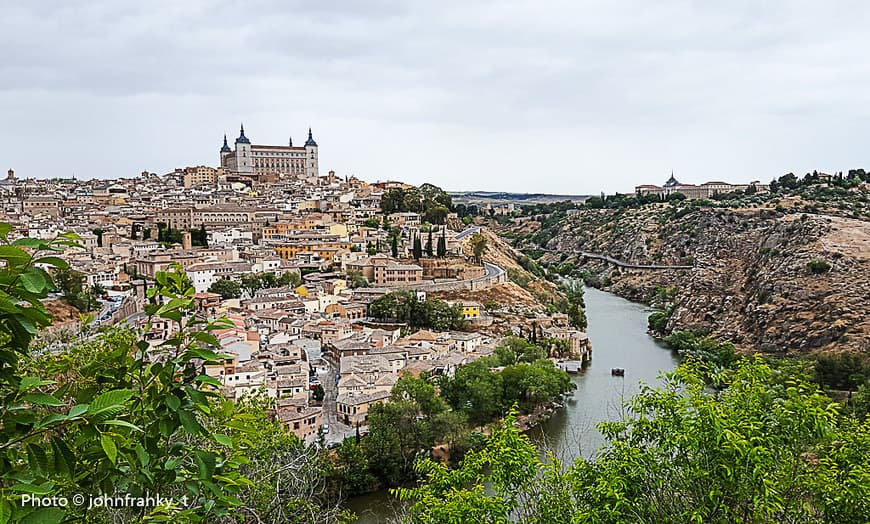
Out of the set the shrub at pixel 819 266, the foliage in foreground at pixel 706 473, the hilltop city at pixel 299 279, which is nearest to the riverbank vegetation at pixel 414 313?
the hilltop city at pixel 299 279

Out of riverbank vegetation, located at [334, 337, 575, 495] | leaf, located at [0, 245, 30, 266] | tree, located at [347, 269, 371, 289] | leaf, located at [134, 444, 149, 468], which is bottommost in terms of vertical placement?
riverbank vegetation, located at [334, 337, 575, 495]

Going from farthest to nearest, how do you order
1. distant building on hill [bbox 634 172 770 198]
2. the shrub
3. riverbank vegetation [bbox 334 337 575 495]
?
distant building on hill [bbox 634 172 770 198] < the shrub < riverbank vegetation [bbox 334 337 575 495]

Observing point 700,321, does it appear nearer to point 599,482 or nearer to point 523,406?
point 523,406

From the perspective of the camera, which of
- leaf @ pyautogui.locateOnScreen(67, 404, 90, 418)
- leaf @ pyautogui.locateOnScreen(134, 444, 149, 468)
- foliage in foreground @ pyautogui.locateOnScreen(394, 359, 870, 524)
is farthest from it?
foliage in foreground @ pyautogui.locateOnScreen(394, 359, 870, 524)

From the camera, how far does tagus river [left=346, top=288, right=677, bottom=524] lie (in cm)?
905

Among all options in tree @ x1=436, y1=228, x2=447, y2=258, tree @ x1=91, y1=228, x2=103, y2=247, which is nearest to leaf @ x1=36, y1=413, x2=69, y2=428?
tree @ x1=436, y1=228, x2=447, y2=258

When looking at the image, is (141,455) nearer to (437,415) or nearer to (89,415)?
(89,415)

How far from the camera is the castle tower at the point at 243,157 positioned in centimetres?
4828

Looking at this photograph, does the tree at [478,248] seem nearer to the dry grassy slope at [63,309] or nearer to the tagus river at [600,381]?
the tagus river at [600,381]

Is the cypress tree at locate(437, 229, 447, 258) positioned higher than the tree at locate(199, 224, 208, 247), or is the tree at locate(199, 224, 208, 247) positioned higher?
the tree at locate(199, 224, 208, 247)

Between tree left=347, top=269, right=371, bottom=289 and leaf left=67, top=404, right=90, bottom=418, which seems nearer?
leaf left=67, top=404, right=90, bottom=418

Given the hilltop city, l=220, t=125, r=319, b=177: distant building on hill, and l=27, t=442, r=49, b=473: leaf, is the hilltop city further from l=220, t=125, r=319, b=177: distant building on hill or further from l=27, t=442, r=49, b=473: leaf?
l=220, t=125, r=319, b=177: distant building on hill

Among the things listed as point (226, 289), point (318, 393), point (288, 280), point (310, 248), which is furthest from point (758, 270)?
point (226, 289)

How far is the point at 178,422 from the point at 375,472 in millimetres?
8634
